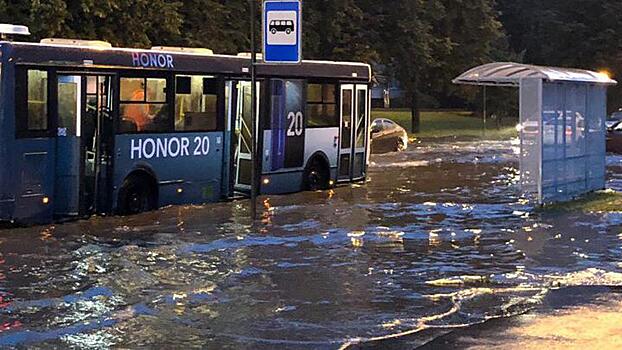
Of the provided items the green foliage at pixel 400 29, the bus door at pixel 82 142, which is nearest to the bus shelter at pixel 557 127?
the green foliage at pixel 400 29

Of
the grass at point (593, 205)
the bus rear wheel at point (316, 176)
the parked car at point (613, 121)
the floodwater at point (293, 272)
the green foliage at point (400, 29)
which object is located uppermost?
the green foliage at point (400, 29)

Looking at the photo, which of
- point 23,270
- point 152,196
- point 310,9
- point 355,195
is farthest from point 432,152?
point 23,270

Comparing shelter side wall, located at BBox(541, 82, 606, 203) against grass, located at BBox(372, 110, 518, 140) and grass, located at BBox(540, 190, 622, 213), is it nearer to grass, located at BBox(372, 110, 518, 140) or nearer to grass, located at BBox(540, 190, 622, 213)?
grass, located at BBox(540, 190, 622, 213)

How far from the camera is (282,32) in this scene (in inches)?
631

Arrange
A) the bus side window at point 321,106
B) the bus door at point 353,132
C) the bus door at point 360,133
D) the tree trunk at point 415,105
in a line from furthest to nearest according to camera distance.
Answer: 1. the tree trunk at point 415,105
2. the bus door at point 360,133
3. the bus door at point 353,132
4. the bus side window at point 321,106

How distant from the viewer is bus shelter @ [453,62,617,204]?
60.7 ft

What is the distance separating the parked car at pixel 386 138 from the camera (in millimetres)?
42406

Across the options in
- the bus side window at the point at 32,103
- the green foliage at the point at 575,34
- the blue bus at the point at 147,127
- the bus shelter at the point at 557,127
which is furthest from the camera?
the green foliage at the point at 575,34

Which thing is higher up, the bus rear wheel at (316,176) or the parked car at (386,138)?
the parked car at (386,138)

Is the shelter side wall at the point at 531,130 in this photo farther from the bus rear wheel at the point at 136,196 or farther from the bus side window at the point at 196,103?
the bus rear wheel at the point at 136,196

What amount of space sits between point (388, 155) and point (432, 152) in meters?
3.21

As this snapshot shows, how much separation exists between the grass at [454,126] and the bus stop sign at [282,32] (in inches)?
1648

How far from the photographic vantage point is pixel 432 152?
1633 inches

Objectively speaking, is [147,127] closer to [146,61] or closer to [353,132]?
[146,61]
